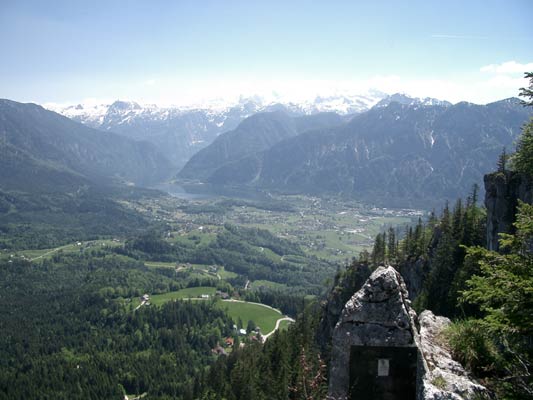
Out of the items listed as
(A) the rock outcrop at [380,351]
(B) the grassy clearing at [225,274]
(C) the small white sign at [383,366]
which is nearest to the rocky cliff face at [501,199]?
(A) the rock outcrop at [380,351]

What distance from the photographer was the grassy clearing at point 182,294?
143462mm

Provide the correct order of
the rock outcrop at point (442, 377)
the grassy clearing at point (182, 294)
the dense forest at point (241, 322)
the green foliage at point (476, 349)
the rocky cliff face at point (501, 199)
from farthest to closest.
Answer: the grassy clearing at point (182, 294)
the rocky cliff face at point (501, 199)
the dense forest at point (241, 322)
the green foliage at point (476, 349)
the rock outcrop at point (442, 377)

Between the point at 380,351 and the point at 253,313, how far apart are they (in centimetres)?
12354

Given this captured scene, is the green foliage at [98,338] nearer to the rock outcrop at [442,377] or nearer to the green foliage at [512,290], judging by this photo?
the rock outcrop at [442,377]

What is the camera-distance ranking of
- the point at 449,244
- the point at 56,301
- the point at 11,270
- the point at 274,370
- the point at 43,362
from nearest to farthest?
the point at 449,244, the point at 274,370, the point at 43,362, the point at 56,301, the point at 11,270

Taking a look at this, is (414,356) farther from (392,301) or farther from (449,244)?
(449,244)

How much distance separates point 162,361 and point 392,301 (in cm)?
10196

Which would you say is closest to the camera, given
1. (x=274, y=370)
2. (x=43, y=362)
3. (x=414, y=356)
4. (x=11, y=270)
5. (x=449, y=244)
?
(x=414, y=356)

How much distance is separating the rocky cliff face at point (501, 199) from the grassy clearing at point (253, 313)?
8373cm

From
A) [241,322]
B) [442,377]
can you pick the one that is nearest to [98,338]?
[241,322]

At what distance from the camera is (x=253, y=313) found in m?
127

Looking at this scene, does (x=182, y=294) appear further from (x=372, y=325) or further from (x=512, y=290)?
(x=512, y=290)

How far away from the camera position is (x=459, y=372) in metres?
8.73

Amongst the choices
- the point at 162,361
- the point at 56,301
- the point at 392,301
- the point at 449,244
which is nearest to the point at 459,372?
the point at 392,301
